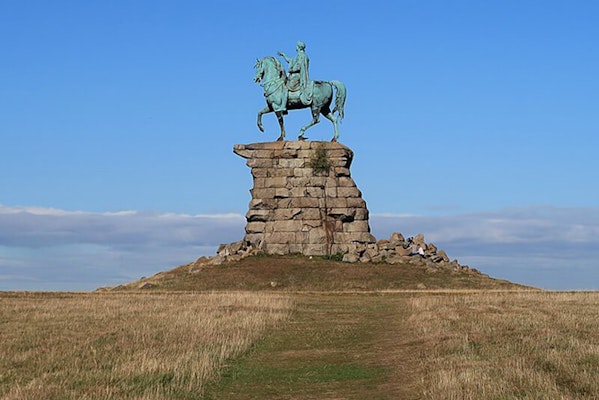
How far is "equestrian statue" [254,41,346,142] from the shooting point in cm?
6675

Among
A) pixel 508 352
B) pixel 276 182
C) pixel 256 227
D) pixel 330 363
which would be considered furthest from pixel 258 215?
pixel 508 352

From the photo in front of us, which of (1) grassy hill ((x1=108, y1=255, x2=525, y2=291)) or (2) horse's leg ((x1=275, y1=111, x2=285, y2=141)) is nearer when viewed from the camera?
(1) grassy hill ((x1=108, y1=255, x2=525, y2=291))

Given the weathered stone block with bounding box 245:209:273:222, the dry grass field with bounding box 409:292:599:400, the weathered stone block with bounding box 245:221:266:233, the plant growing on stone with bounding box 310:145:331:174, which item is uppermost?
the plant growing on stone with bounding box 310:145:331:174

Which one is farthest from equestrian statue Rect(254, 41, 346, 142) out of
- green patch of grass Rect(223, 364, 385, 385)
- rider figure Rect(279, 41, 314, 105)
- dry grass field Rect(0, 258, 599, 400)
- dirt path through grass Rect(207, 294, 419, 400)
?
green patch of grass Rect(223, 364, 385, 385)

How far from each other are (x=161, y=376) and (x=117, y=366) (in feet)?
6.12

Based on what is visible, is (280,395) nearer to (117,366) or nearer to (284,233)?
(117,366)

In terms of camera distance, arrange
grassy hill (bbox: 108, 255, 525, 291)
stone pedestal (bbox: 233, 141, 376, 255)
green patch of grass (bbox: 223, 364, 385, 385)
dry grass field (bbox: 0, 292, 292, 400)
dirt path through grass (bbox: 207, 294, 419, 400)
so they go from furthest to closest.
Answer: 1. stone pedestal (bbox: 233, 141, 376, 255)
2. grassy hill (bbox: 108, 255, 525, 291)
3. green patch of grass (bbox: 223, 364, 385, 385)
4. dirt path through grass (bbox: 207, 294, 419, 400)
5. dry grass field (bbox: 0, 292, 292, 400)

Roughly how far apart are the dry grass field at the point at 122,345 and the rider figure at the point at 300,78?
2893cm

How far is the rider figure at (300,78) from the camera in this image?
219ft

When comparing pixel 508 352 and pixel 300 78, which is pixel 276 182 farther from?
pixel 508 352

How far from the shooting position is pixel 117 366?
18.7 meters

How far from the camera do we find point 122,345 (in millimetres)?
22750

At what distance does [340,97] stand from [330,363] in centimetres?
4790

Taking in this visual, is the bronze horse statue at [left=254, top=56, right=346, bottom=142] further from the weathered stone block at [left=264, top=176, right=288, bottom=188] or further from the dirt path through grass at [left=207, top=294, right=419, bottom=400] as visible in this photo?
the dirt path through grass at [left=207, top=294, right=419, bottom=400]
